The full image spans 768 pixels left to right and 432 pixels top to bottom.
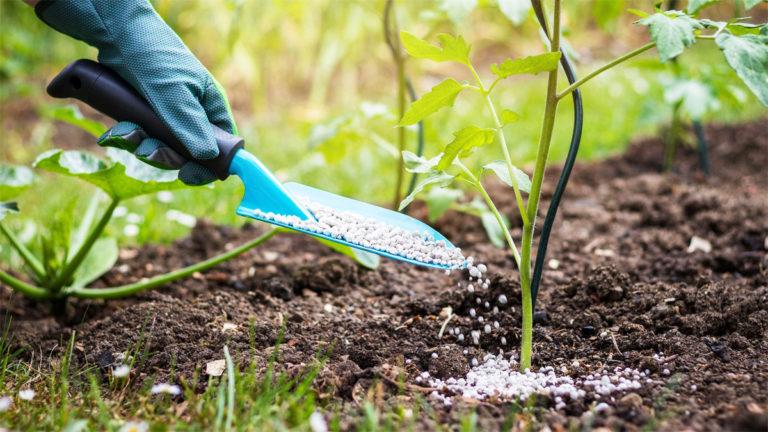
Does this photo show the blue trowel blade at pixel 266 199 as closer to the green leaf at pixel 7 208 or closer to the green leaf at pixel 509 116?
the green leaf at pixel 509 116

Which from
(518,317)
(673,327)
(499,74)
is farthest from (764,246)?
(499,74)

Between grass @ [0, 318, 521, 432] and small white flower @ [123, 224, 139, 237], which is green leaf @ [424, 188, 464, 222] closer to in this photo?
grass @ [0, 318, 521, 432]

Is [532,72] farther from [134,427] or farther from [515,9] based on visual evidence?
[134,427]

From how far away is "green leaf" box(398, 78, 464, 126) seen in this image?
4.48ft

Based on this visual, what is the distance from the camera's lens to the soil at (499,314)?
1383mm

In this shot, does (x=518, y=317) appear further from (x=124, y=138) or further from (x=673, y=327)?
(x=124, y=138)

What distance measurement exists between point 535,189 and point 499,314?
0.42 meters

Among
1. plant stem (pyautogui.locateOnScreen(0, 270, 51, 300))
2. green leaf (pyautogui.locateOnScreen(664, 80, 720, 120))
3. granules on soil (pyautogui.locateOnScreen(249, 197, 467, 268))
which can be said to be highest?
green leaf (pyautogui.locateOnScreen(664, 80, 720, 120))

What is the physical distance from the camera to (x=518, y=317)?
1733 millimetres

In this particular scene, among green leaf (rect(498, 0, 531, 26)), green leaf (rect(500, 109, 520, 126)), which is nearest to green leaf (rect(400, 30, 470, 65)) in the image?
green leaf (rect(500, 109, 520, 126))

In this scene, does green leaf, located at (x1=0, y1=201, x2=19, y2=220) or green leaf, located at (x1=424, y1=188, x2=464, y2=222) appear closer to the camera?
green leaf, located at (x1=0, y1=201, x2=19, y2=220)

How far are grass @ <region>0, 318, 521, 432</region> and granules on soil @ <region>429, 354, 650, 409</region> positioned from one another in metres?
0.08

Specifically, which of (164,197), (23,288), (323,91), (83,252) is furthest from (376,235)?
(323,91)

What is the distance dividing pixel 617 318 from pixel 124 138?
1.16 metres
